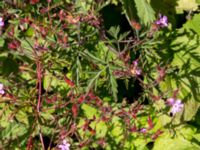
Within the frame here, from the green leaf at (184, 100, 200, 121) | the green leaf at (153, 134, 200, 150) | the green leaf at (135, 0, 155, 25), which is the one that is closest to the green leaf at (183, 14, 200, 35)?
the green leaf at (135, 0, 155, 25)

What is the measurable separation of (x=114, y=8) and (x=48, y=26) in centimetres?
77

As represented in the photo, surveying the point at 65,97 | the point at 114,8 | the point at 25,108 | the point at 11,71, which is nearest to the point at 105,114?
the point at 65,97

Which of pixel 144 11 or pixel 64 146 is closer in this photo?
pixel 64 146

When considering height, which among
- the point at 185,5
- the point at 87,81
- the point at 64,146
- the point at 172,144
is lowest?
the point at 172,144

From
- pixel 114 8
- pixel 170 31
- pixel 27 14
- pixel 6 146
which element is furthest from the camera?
pixel 114 8

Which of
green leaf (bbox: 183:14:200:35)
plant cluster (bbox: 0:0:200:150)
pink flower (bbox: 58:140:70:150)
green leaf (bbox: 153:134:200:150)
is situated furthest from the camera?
green leaf (bbox: 183:14:200:35)

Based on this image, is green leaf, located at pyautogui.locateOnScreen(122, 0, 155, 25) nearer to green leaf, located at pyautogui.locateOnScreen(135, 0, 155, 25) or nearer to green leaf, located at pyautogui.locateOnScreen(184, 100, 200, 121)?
green leaf, located at pyautogui.locateOnScreen(135, 0, 155, 25)

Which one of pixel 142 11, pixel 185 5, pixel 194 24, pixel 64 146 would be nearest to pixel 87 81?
pixel 64 146

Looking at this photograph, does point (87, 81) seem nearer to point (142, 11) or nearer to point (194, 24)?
point (142, 11)

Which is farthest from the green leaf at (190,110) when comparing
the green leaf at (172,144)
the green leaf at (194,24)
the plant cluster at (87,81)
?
the green leaf at (194,24)

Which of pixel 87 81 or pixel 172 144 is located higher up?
pixel 87 81

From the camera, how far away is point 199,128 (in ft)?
8.66

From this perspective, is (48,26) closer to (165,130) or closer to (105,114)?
(105,114)

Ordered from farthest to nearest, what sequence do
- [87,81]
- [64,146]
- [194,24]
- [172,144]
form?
[194,24]
[172,144]
[87,81]
[64,146]
